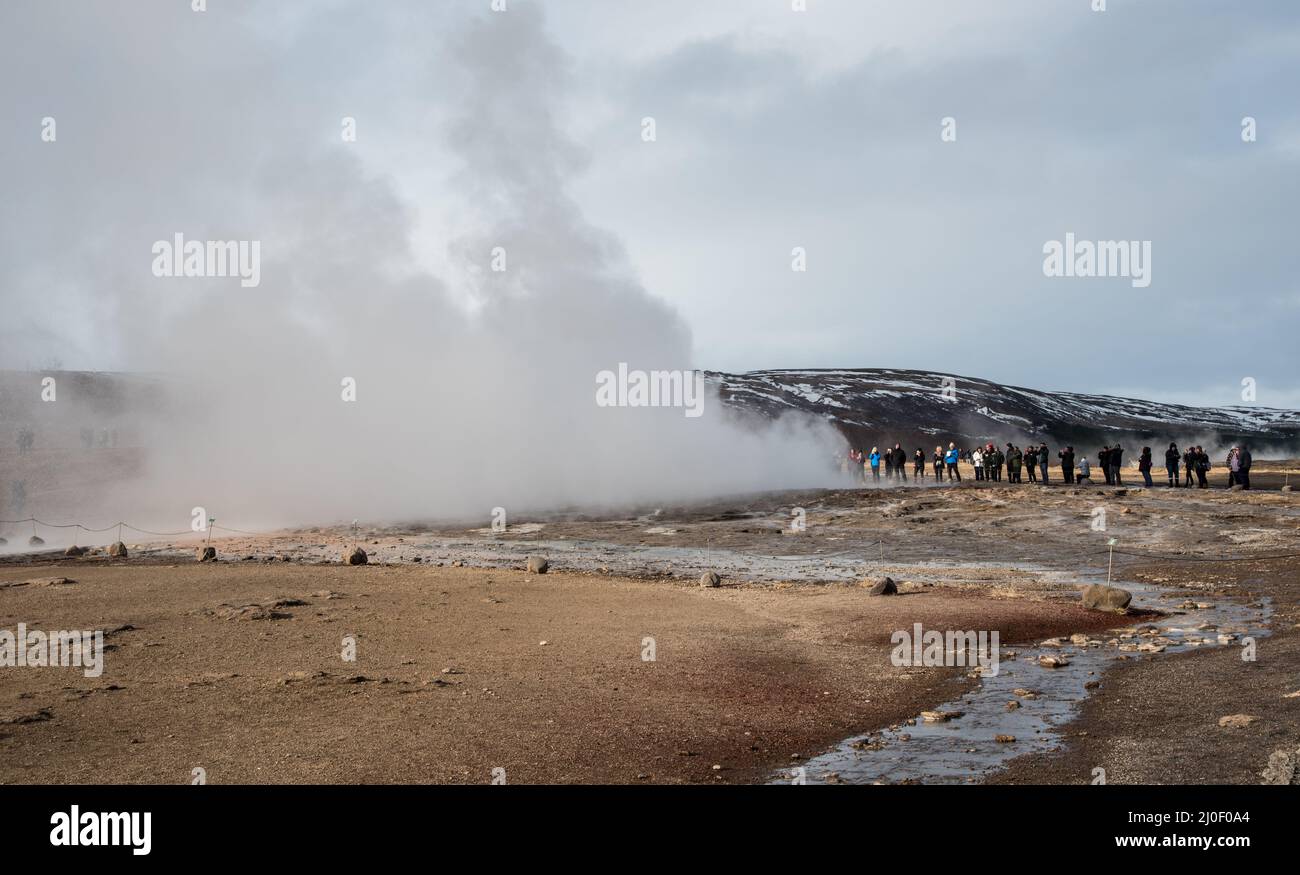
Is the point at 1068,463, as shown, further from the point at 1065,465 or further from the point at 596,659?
the point at 596,659

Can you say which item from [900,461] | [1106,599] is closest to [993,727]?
[1106,599]

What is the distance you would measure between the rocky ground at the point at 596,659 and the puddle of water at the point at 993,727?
240 millimetres

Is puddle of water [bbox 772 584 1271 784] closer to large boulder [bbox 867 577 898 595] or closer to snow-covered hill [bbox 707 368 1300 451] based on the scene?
large boulder [bbox 867 577 898 595]

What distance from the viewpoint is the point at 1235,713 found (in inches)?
336

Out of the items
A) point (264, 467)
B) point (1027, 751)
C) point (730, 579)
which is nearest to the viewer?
point (1027, 751)

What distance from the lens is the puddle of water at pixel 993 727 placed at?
759 centimetres

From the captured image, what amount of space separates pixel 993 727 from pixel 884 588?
8.43m

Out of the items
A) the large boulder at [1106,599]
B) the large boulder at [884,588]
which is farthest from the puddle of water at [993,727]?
the large boulder at [884,588]

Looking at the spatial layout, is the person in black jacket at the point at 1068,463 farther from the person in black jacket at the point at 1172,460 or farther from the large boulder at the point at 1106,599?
the large boulder at the point at 1106,599

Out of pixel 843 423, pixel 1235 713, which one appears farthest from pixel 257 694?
pixel 843 423

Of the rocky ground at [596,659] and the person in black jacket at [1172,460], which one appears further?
the person in black jacket at [1172,460]

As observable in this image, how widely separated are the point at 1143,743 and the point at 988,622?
629 centimetres

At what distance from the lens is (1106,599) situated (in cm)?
1500
